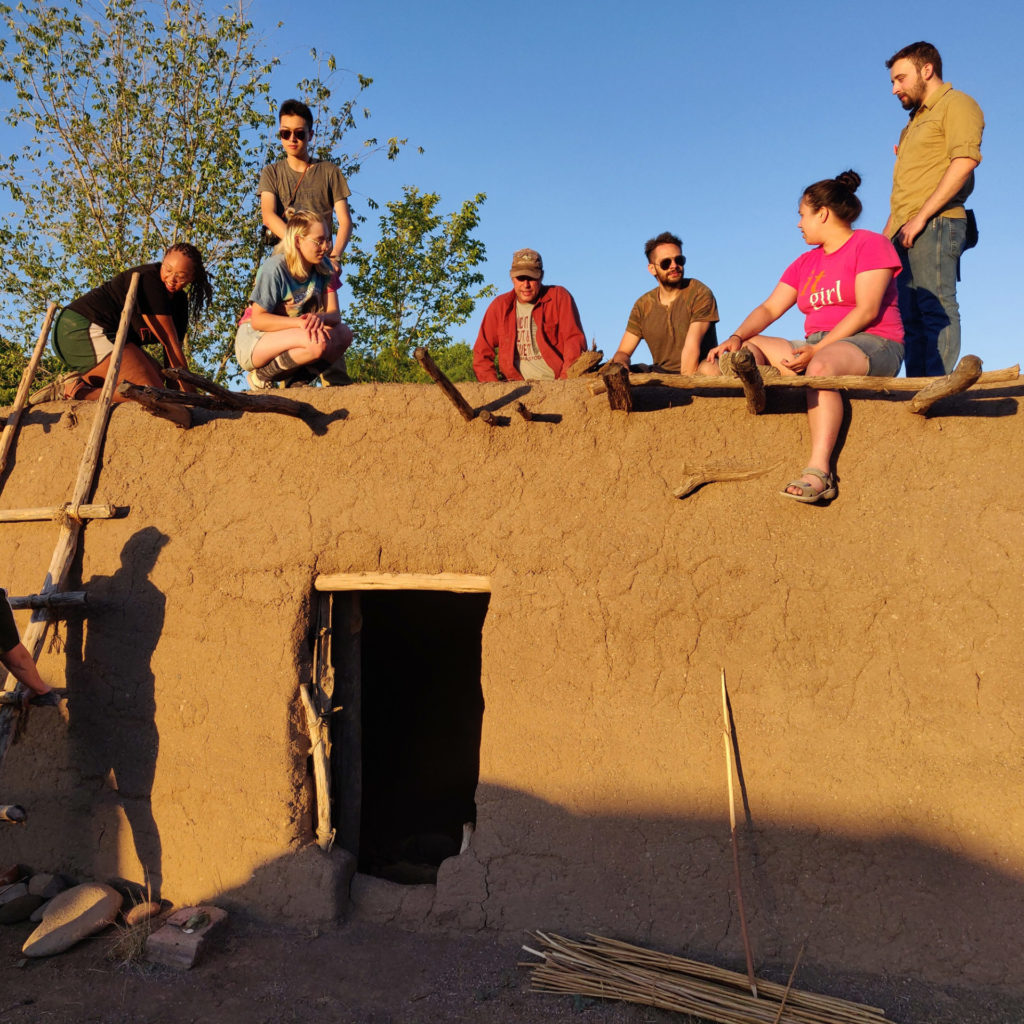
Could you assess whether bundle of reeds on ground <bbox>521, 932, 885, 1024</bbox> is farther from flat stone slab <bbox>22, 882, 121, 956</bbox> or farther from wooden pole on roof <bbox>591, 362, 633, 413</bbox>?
wooden pole on roof <bbox>591, 362, 633, 413</bbox>

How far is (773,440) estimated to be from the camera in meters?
4.02

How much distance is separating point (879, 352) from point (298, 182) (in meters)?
4.12

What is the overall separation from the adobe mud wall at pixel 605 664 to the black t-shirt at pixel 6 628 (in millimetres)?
674

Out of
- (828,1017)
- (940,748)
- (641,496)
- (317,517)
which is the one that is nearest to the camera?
(828,1017)

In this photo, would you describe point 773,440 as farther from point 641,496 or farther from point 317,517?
point 317,517

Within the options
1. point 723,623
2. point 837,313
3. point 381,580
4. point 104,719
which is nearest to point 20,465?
point 104,719

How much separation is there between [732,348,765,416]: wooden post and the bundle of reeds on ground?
7.88 feet

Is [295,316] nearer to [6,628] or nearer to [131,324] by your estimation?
[131,324]

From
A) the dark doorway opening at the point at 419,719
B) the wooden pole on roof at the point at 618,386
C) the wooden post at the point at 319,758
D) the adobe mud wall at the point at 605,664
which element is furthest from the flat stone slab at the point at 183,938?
the wooden pole on roof at the point at 618,386

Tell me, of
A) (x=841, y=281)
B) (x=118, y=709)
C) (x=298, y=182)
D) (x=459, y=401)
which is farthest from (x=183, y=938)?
(x=298, y=182)

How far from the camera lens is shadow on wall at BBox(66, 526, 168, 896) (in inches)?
177

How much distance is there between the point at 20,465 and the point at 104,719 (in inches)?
65.6

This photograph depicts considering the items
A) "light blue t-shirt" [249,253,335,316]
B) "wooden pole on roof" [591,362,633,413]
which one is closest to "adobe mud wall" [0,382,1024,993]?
"wooden pole on roof" [591,362,633,413]

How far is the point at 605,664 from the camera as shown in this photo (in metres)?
3.98
